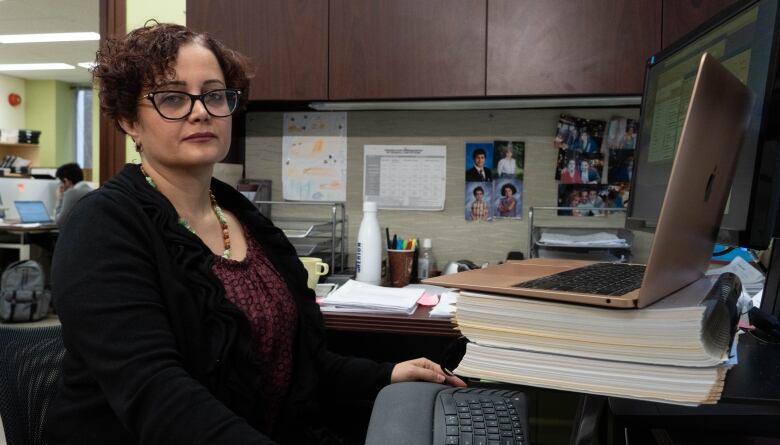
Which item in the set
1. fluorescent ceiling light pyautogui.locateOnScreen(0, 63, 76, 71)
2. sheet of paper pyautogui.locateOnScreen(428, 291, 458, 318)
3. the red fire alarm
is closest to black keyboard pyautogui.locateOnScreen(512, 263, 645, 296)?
sheet of paper pyautogui.locateOnScreen(428, 291, 458, 318)

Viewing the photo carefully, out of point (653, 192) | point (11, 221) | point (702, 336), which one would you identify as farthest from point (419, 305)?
point (11, 221)

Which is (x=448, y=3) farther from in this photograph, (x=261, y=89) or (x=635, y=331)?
(x=635, y=331)

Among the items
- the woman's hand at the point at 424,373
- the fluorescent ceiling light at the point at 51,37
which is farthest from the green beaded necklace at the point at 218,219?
the fluorescent ceiling light at the point at 51,37

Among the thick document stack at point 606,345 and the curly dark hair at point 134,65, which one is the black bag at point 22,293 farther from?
the thick document stack at point 606,345

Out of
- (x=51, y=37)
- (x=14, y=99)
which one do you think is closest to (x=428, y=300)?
(x=51, y=37)

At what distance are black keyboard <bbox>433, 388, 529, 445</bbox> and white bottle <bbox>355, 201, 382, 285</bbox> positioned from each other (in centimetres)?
102

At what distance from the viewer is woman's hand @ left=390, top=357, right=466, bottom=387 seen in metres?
1.00

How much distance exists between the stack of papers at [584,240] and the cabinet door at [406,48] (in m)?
0.46

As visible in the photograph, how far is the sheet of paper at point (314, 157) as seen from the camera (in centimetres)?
202

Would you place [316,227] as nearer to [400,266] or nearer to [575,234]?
[400,266]

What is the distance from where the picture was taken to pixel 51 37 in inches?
236

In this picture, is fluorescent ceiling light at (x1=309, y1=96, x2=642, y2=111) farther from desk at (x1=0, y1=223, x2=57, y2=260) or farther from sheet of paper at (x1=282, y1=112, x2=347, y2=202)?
desk at (x1=0, y1=223, x2=57, y2=260)

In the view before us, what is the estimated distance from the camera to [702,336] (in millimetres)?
501

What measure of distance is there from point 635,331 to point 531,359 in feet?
0.32
